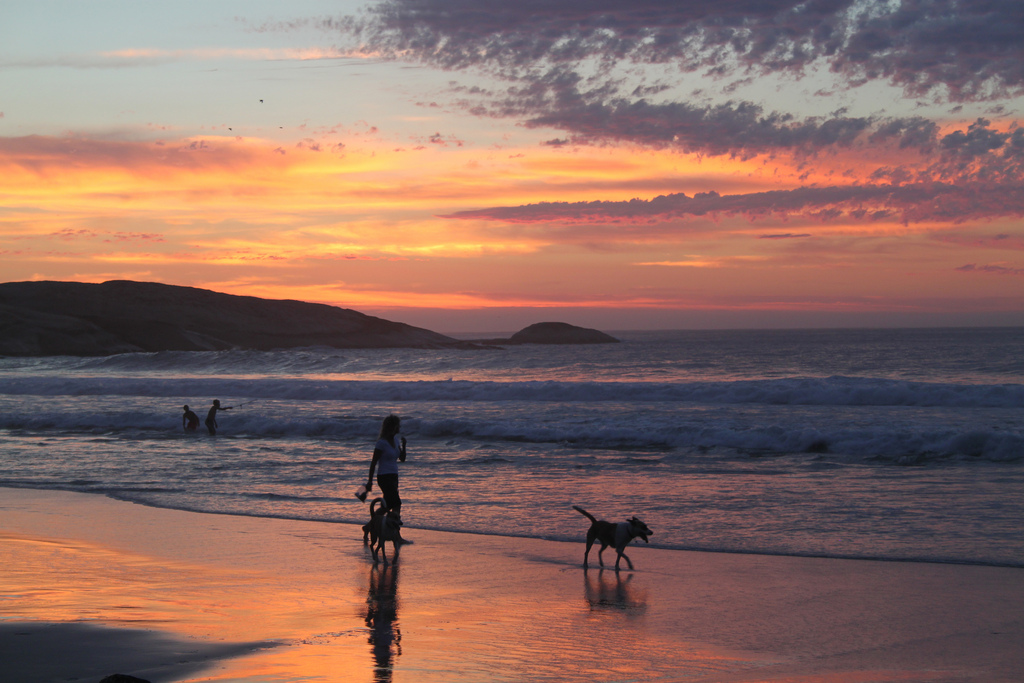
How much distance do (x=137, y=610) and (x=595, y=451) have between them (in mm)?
12783

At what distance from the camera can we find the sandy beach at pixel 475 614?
489cm

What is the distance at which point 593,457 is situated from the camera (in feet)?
55.1

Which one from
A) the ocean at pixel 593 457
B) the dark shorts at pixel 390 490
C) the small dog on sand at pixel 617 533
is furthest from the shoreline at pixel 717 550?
the small dog on sand at pixel 617 533

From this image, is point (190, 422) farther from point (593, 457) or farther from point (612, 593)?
point (612, 593)

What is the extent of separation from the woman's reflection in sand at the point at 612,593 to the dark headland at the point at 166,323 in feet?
246

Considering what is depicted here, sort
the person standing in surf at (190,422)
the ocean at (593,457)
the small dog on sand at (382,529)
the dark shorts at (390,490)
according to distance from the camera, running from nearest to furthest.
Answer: the small dog on sand at (382,529), the dark shorts at (390,490), the ocean at (593,457), the person standing in surf at (190,422)

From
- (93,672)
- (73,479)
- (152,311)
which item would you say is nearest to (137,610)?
(93,672)

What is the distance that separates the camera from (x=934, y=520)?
962 cm

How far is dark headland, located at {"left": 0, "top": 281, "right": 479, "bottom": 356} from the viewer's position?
243 feet

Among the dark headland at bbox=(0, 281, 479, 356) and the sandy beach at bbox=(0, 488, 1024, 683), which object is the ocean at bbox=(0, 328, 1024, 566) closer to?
the sandy beach at bbox=(0, 488, 1024, 683)

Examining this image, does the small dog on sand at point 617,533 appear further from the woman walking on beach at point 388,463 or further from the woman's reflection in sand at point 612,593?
the woman walking on beach at point 388,463

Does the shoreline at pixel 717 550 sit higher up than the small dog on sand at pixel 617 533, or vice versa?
the small dog on sand at pixel 617 533

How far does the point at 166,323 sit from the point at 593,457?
84848 mm

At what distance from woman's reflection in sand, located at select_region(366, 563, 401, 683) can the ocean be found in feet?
8.17
